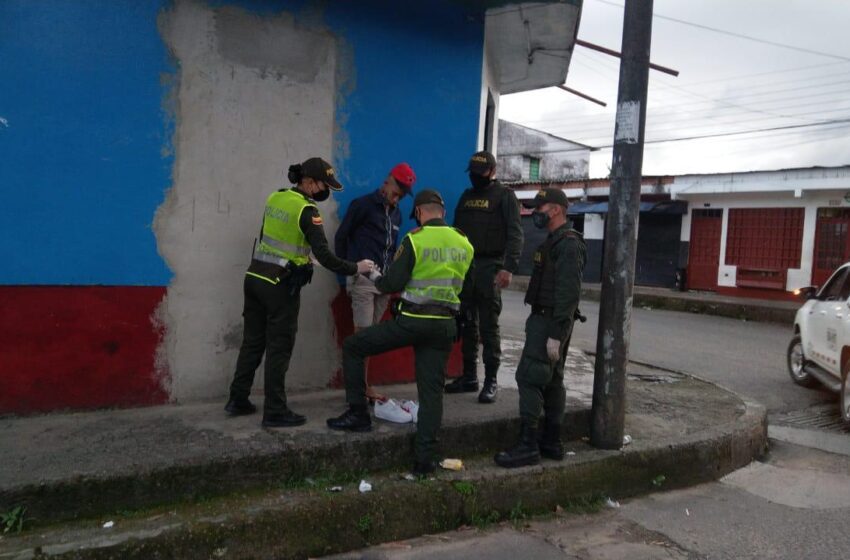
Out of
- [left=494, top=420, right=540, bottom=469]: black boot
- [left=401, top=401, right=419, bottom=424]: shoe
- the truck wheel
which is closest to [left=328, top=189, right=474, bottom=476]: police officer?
[left=401, top=401, right=419, bottom=424]: shoe

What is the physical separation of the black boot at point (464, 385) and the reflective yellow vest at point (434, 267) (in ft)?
4.75

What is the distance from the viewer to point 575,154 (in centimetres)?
3522

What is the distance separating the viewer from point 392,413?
435cm

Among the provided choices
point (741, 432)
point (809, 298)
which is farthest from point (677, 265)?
point (741, 432)

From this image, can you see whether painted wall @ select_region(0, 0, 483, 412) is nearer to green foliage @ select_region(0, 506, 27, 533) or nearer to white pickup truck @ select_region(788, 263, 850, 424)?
green foliage @ select_region(0, 506, 27, 533)

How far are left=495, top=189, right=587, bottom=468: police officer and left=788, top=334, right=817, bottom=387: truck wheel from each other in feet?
17.2

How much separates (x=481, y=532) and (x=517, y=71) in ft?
Result: 18.6

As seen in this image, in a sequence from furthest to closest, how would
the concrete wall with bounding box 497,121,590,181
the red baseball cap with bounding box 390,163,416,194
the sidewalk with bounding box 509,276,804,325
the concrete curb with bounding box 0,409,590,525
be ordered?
the concrete wall with bounding box 497,121,590,181 < the sidewalk with bounding box 509,276,804,325 < the red baseball cap with bounding box 390,163,416,194 < the concrete curb with bounding box 0,409,590,525

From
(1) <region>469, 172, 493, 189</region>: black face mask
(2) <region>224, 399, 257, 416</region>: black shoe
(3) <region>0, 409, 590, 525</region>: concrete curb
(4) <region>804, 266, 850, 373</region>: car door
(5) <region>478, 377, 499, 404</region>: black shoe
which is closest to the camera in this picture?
(3) <region>0, 409, 590, 525</region>: concrete curb

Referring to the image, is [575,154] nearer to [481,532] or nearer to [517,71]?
[517,71]

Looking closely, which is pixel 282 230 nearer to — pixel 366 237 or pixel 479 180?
pixel 366 237

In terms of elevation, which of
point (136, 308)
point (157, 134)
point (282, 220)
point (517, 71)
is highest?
point (517, 71)

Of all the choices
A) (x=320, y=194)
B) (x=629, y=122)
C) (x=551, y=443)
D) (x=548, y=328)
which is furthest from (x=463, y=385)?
(x=629, y=122)

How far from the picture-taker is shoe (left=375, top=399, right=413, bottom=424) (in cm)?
433
